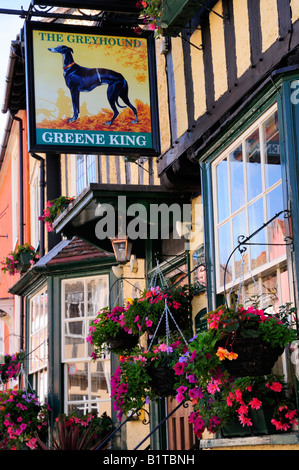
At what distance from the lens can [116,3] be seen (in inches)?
366

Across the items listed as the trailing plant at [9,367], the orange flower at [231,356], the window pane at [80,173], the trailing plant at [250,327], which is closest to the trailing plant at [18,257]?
the trailing plant at [9,367]

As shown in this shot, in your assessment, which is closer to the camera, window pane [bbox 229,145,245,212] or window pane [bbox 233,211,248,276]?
window pane [bbox 233,211,248,276]

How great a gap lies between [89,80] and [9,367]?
7530 millimetres

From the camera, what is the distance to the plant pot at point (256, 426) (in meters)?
5.86

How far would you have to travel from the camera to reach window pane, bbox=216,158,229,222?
7.11 meters

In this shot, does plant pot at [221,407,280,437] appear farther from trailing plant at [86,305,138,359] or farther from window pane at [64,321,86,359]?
window pane at [64,321,86,359]

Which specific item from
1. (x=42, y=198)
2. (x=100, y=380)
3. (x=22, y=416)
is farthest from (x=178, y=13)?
(x=42, y=198)

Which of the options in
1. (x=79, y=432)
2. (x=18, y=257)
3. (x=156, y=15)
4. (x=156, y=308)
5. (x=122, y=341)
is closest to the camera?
(x=156, y=15)

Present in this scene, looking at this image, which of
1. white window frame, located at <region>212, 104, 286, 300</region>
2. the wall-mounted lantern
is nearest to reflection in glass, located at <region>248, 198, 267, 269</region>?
white window frame, located at <region>212, 104, 286, 300</region>

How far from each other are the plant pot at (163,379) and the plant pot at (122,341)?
1500 mm

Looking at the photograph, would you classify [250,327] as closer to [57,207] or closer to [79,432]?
[79,432]

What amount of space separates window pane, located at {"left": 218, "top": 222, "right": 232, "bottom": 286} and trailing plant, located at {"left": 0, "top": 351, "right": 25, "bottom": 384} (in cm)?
830

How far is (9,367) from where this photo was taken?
14680 mm

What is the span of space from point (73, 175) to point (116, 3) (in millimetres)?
5454
